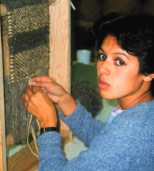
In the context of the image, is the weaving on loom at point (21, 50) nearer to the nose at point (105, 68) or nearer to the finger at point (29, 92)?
the finger at point (29, 92)

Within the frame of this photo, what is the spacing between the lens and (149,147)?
2.68ft

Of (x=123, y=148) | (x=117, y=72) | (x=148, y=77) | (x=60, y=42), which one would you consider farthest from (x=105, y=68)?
(x=60, y=42)

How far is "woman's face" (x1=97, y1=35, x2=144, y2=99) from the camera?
896 millimetres

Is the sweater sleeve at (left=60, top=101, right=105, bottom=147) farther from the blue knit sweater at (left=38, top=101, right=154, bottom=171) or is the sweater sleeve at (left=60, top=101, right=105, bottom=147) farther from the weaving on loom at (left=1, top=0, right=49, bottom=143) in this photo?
the blue knit sweater at (left=38, top=101, right=154, bottom=171)

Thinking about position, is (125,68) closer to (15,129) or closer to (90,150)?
(90,150)

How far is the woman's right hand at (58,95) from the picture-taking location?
3.75 feet

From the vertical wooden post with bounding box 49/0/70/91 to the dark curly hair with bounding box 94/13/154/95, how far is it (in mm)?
345

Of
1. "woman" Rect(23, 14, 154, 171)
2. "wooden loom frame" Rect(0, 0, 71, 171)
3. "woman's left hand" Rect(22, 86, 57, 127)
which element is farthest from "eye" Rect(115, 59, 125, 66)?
"wooden loom frame" Rect(0, 0, 71, 171)

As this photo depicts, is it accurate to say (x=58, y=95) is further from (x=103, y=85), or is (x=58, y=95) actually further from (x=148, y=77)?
(x=148, y=77)

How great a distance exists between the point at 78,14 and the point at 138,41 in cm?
163

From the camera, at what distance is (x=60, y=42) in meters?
1.28

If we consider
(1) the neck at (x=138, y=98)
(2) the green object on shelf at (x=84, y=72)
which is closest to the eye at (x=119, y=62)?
(1) the neck at (x=138, y=98)

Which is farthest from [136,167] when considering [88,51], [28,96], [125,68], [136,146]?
[88,51]

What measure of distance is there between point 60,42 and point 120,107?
1.31 ft
